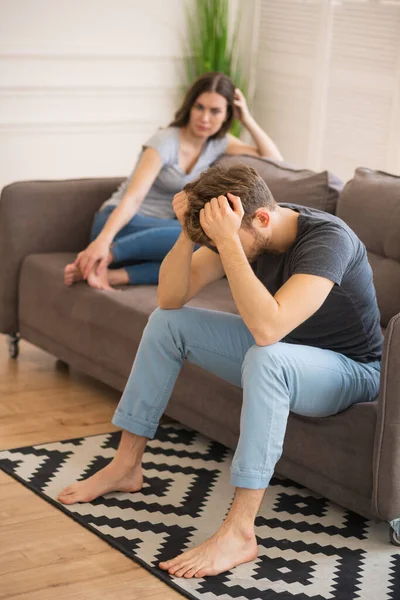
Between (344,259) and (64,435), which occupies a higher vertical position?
(344,259)

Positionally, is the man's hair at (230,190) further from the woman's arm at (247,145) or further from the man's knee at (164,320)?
the woman's arm at (247,145)

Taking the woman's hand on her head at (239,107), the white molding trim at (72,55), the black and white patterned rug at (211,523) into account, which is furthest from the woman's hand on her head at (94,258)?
the white molding trim at (72,55)

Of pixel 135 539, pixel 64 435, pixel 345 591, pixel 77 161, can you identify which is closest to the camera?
pixel 345 591

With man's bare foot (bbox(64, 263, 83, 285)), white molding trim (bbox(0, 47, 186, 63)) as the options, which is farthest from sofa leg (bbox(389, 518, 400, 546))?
white molding trim (bbox(0, 47, 186, 63))

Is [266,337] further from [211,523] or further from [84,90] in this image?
[84,90]

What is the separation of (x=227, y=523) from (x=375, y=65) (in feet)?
9.26

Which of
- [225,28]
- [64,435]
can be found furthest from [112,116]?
[64,435]

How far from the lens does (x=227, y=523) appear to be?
2.21 meters

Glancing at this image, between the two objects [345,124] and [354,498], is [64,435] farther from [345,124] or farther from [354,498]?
[345,124]

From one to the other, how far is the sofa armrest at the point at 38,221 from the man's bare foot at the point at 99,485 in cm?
125

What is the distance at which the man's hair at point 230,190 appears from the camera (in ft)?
7.24

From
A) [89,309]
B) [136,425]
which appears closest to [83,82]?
[89,309]

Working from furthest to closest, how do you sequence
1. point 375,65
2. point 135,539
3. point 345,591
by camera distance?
point 375,65
point 135,539
point 345,591

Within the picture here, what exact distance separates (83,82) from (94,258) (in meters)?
1.93
